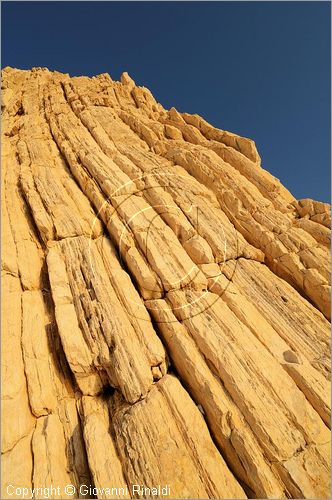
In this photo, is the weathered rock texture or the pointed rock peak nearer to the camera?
the weathered rock texture

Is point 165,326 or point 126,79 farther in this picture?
point 126,79

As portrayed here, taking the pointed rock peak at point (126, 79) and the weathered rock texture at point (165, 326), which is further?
the pointed rock peak at point (126, 79)

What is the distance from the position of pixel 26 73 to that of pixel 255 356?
77253mm

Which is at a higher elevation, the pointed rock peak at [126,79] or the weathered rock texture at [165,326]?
the pointed rock peak at [126,79]

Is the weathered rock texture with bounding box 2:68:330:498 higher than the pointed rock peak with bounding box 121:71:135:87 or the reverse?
the reverse

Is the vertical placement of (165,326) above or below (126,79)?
below

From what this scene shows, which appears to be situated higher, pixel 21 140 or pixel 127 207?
pixel 21 140

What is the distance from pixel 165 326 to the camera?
59.0 feet

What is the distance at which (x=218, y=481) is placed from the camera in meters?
12.2

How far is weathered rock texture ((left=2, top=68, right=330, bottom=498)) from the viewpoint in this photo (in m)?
13.0

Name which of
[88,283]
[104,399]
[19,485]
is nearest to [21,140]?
[88,283]

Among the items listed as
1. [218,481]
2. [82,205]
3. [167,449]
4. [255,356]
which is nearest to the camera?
[218,481]

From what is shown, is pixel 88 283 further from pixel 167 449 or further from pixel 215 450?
pixel 215 450

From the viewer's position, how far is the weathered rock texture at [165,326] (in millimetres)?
13000
